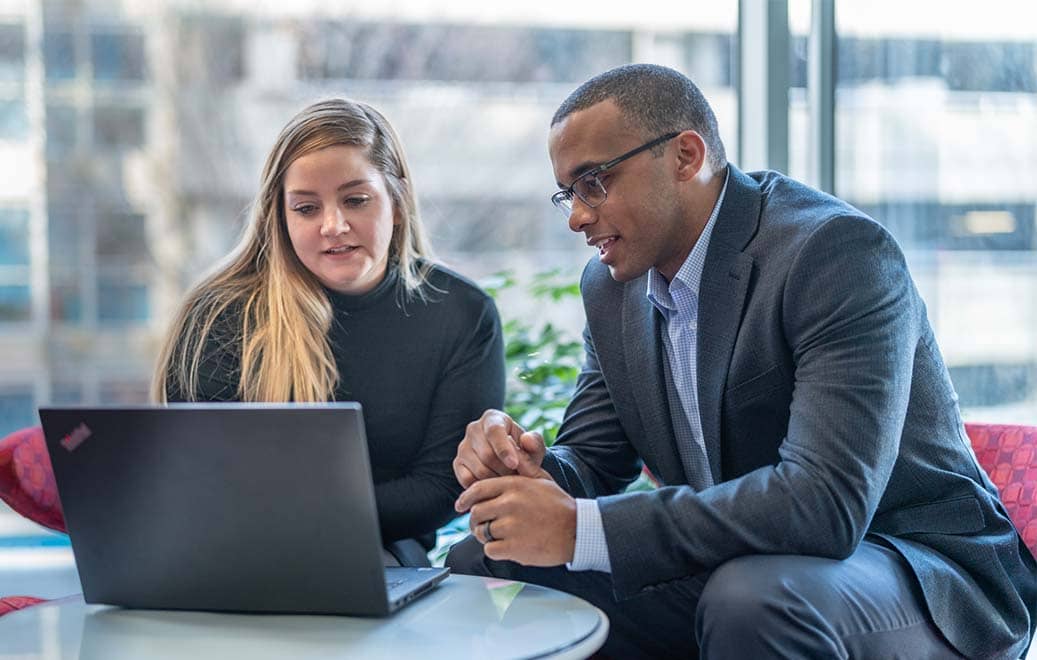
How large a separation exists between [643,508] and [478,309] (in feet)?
2.74

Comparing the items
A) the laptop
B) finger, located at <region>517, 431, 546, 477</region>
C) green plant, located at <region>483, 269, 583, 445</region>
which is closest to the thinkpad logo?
the laptop

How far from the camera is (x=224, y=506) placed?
136cm

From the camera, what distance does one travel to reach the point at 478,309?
2.34 m

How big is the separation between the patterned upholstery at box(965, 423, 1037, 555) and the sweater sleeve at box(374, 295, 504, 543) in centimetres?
89

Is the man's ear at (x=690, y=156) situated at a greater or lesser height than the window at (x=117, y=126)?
lesser

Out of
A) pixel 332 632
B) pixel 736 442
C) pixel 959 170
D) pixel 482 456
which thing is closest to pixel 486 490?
pixel 482 456

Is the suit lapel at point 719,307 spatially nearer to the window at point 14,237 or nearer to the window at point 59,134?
the window at point 59,134

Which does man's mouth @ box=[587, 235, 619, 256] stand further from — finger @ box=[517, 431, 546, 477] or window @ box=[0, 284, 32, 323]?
window @ box=[0, 284, 32, 323]

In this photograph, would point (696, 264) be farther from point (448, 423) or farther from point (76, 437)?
point (76, 437)

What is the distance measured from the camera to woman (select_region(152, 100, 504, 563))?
7.25 feet

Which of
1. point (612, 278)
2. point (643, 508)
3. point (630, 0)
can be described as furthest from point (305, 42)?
point (643, 508)

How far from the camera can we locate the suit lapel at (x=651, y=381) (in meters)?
1.95

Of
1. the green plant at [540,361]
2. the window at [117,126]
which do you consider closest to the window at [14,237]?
the window at [117,126]

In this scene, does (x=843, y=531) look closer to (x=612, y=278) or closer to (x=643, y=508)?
(x=643, y=508)
